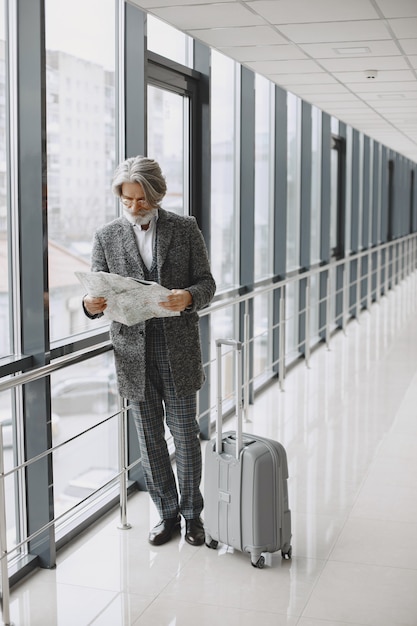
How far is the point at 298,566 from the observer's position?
255cm

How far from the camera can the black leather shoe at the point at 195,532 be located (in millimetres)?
2703

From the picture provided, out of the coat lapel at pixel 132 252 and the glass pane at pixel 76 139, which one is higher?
the glass pane at pixel 76 139

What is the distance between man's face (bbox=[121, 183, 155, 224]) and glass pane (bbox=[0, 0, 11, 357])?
33 cm

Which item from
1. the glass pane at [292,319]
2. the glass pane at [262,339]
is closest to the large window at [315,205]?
the glass pane at [292,319]

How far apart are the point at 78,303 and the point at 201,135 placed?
127cm

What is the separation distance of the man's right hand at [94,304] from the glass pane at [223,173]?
1.94m

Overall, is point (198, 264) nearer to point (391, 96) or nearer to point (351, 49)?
point (351, 49)

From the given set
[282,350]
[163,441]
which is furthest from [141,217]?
[282,350]

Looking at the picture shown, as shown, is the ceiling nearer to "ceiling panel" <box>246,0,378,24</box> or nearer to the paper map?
"ceiling panel" <box>246,0,378,24</box>

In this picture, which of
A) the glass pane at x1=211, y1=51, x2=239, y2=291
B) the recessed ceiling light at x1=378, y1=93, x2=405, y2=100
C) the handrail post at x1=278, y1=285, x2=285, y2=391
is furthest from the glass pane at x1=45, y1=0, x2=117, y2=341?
the recessed ceiling light at x1=378, y1=93, x2=405, y2=100

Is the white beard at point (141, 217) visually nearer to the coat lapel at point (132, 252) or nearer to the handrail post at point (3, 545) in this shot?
the coat lapel at point (132, 252)

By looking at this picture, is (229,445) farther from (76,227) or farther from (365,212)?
(365,212)

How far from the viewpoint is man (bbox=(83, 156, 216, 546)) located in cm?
251

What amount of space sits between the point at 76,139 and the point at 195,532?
1302 millimetres
